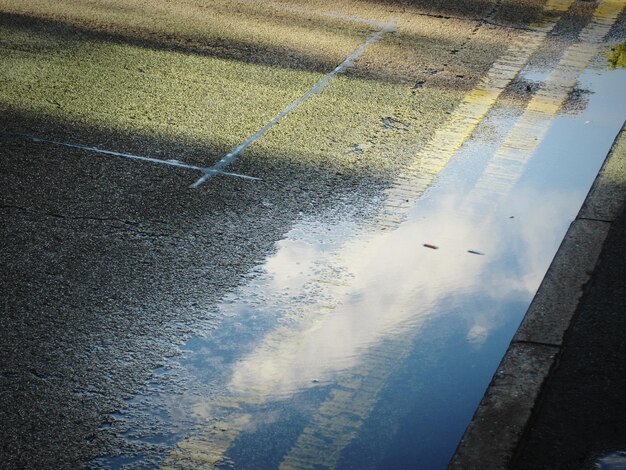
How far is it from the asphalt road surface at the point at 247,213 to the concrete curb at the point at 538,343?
0.09 meters

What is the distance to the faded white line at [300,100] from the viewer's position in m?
4.56

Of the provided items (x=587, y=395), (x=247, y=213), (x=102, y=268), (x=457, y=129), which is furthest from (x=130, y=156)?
(x=587, y=395)

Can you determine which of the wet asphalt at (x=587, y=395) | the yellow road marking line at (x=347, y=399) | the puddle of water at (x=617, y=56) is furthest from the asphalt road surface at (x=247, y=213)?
the wet asphalt at (x=587, y=395)

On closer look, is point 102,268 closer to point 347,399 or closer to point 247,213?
point 247,213

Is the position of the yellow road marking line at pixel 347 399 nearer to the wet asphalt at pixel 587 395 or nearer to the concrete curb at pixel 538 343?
the concrete curb at pixel 538 343

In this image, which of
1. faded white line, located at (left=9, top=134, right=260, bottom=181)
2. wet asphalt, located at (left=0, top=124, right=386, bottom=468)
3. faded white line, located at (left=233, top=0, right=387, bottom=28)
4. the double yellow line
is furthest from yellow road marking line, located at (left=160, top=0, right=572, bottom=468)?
faded white line, located at (left=233, top=0, right=387, bottom=28)

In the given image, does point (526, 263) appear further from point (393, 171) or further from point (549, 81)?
point (549, 81)

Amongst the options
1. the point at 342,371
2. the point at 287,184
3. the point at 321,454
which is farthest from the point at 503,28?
the point at 321,454

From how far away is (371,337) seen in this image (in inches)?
130

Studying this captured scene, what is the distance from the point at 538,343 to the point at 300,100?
269 centimetres

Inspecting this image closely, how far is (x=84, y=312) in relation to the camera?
3.28 meters

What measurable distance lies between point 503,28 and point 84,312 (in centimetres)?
480

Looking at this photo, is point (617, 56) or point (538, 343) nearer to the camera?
point (538, 343)

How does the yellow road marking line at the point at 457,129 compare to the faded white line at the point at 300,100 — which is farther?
the faded white line at the point at 300,100
